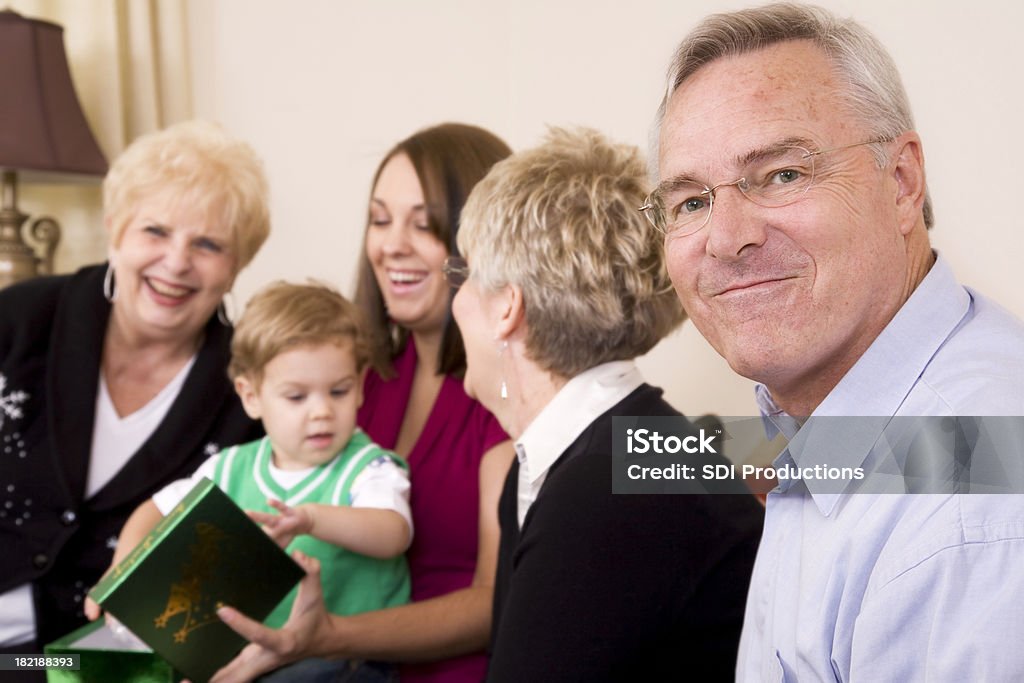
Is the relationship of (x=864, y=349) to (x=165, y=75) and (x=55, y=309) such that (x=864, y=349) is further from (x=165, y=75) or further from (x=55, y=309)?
(x=165, y=75)

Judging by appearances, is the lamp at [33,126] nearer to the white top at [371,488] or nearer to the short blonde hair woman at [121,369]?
the short blonde hair woman at [121,369]

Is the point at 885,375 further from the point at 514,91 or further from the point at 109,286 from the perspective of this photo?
the point at 514,91

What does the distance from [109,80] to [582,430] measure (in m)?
2.63

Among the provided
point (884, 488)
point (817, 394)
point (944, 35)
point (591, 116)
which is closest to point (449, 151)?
point (591, 116)

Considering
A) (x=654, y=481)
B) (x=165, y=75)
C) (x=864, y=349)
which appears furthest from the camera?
(x=165, y=75)

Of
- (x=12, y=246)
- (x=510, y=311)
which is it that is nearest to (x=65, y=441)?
(x=510, y=311)

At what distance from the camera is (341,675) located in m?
1.72

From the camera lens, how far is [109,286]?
2.16m

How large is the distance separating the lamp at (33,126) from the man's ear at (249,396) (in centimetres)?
143

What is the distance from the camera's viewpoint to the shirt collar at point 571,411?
1377 mm

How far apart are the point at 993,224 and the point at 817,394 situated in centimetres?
94

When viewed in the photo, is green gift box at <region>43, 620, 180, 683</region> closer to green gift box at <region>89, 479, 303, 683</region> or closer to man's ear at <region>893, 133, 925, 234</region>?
green gift box at <region>89, 479, 303, 683</region>

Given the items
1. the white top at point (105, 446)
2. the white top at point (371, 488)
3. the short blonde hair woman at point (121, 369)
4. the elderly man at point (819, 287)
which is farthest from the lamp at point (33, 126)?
the elderly man at point (819, 287)

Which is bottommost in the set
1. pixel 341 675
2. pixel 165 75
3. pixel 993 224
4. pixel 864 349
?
pixel 341 675
